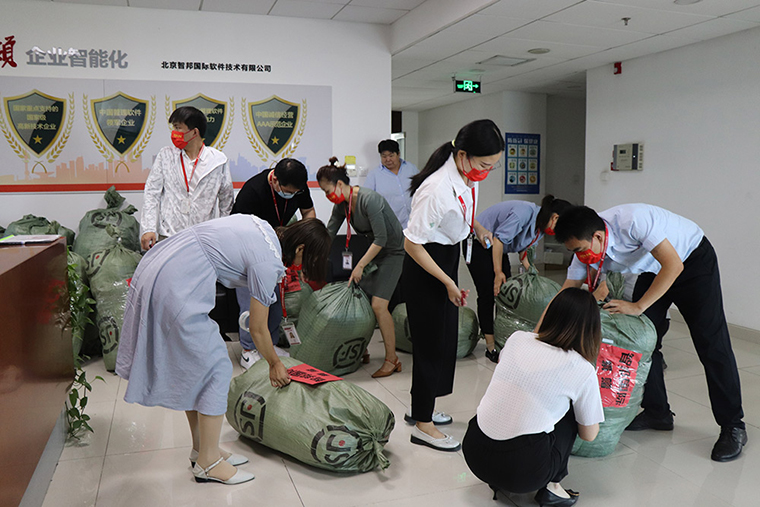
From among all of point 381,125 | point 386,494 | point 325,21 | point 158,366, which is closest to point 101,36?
point 325,21

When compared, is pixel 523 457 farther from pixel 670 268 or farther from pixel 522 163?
pixel 522 163

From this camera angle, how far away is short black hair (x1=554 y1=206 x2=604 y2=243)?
2.28m

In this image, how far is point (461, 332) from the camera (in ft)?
12.8

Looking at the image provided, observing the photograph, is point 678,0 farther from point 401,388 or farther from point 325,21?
point 401,388

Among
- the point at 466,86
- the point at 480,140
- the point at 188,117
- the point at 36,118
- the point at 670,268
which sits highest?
the point at 466,86

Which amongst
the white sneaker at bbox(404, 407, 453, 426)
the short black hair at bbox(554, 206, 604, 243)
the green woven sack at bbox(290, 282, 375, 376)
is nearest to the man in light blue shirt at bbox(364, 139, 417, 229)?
the green woven sack at bbox(290, 282, 375, 376)

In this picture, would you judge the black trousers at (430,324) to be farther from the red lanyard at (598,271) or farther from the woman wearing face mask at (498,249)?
the woman wearing face mask at (498,249)

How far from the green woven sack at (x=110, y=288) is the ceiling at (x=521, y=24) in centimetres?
205

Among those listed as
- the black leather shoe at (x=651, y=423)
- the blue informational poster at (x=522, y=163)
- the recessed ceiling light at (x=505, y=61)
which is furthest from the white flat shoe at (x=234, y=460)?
the blue informational poster at (x=522, y=163)

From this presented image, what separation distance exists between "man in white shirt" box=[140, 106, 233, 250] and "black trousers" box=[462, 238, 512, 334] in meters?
1.65

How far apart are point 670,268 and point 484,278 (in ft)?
5.46

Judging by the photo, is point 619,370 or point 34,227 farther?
point 34,227

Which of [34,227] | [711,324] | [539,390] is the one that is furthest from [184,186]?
[711,324]

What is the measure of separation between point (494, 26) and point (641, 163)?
2096 millimetres
